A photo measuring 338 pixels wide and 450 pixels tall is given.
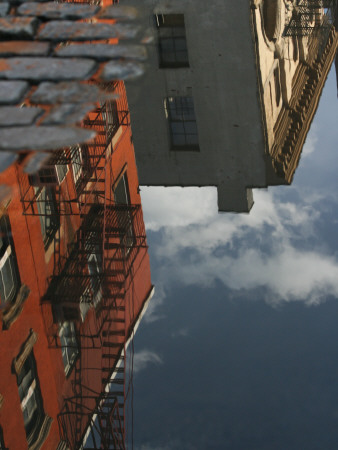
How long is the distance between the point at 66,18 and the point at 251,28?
1235 cm

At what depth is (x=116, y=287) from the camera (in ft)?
71.7

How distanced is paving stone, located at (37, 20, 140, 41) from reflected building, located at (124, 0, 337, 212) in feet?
37.5

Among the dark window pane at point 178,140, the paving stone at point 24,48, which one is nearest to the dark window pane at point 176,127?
the dark window pane at point 178,140

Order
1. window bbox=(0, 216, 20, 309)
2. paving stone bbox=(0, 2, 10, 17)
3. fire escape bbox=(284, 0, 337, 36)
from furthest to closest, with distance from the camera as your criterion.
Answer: fire escape bbox=(284, 0, 337, 36) → paving stone bbox=(0, 2, 10, 17) → window bbox=(0, 216, 20, 309)

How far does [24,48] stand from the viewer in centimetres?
1505

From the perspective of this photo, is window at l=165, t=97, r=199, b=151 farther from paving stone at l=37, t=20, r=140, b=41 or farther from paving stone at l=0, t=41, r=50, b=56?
paving stone at l=0, t=41, r=50, b=56

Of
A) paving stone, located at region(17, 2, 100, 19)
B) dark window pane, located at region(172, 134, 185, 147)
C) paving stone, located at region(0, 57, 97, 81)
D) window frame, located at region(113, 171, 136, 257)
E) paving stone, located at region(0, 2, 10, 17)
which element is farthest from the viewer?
dark window pane, located at region(172, 134, 185, 147)

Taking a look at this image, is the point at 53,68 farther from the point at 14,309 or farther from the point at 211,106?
the point at 211,106

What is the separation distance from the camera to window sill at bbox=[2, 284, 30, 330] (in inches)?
615

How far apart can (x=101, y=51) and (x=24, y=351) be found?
4.68 meters

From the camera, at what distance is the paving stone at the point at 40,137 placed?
499 inches

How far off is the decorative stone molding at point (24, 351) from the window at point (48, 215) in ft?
5.90

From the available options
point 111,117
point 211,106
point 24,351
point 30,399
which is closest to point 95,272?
point 111,117

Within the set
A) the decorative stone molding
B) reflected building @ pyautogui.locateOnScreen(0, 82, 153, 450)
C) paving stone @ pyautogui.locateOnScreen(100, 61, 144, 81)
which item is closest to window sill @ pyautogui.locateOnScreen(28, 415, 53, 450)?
reflected building @ pyautogui.locateOnScreen(0, 82, 153, 450)
